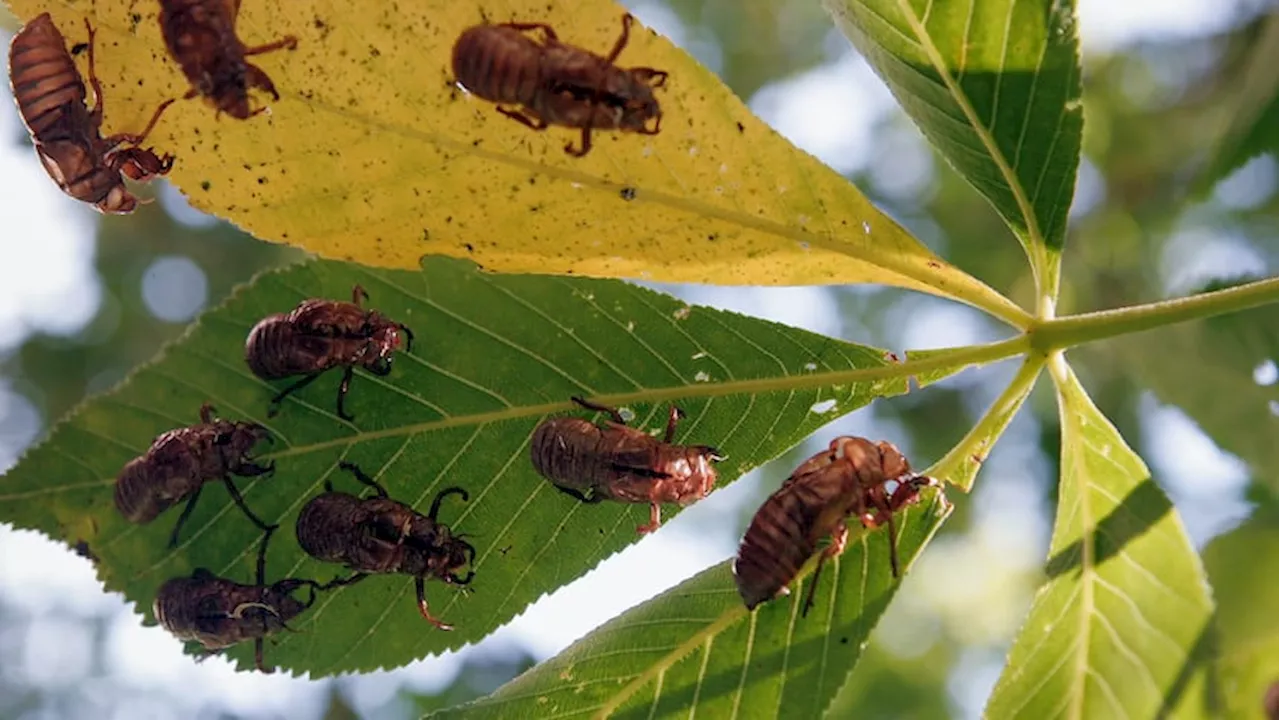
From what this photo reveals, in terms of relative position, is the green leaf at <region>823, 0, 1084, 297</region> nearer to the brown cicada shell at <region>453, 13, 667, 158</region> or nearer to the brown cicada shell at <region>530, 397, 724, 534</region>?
the brown cicada shell at <region>453, 13, 667, 158</region>

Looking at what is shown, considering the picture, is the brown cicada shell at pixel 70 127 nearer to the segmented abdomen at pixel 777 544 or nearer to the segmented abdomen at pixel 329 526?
the segmented abdomen at pixel 329 526

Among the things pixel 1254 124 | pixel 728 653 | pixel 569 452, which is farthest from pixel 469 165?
pixel 1254 124

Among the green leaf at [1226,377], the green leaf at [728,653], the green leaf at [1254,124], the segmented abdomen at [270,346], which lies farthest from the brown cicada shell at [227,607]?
the green leaf at [1254,124]

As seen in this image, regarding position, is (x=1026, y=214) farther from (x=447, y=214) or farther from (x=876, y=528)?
(x=447, y=214)

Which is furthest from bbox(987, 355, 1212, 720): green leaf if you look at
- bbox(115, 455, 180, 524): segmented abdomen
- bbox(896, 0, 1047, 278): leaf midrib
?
bbox(115, 455, 180, 524): segmented abdomen

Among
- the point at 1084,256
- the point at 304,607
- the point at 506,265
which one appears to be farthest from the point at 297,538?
the point at 1084,256

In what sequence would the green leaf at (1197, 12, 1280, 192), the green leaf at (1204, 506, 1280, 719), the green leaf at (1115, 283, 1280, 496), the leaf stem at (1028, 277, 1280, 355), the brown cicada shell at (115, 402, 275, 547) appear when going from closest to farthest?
the leaf stem at (1028, 277, 1280, 355) < the green leaf at (1204, 506, 1280, 719) < the brown cicada shell at (115, 402, 275, 547) < the green leaf at (1115, 283, 1280, 496) < the green leaf at (1197, 12, 1280, 192)
